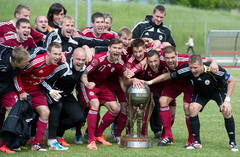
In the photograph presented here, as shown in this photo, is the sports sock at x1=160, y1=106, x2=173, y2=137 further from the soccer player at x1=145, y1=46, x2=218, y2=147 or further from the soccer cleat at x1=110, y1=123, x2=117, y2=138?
the soccer cleat at x1=110, y1=123, x2=117, y2=138

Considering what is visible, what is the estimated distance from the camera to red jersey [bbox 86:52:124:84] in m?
7.22

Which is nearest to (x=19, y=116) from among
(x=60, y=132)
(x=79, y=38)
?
(x=60, y=132)

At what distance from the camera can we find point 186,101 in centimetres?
725

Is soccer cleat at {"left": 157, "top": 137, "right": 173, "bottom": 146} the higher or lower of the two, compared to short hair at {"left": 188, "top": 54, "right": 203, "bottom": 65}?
lower

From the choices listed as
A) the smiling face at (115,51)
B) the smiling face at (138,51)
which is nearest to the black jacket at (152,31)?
the smiling face at (138,51)

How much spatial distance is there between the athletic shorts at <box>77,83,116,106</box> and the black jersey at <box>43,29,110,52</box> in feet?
2.54

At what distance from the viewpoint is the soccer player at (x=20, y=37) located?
279 inches

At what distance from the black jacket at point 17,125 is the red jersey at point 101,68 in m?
1.23

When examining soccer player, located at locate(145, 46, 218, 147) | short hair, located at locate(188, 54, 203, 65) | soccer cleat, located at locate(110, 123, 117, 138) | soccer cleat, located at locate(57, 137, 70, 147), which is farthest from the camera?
soccer cleat, located at locate(110, 123, 117, 138)

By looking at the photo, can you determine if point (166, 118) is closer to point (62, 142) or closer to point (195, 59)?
point (195, 59)

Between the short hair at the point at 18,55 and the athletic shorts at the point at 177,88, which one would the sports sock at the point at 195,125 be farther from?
the short hair at the point at 18,55

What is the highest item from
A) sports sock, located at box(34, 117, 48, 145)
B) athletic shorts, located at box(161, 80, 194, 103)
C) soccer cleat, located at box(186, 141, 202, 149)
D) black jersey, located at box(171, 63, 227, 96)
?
black jersey, located at box(171, 63, 227, 96)

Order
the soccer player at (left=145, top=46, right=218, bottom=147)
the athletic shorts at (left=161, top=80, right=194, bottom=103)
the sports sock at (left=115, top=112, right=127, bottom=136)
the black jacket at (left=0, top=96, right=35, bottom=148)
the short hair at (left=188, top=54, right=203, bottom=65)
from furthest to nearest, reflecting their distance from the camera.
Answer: the sports sock at (left=115, top=112, right=127, bottom=136) → the athletic shorts at (left=161, top=80, right=194, bottom=103) → the soccer player at (left=145, top=46, right=218, bottom=147) → the short hair at (left=188, top=54, right=203, bottom=65) → the black jacket at (left=0, top=96, right=35, bottom=148)

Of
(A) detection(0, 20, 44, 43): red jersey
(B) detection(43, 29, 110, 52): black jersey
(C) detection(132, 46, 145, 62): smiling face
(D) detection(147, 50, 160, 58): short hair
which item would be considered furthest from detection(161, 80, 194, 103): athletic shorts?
(A) detection(0, 20, 44, 43): red jersey
